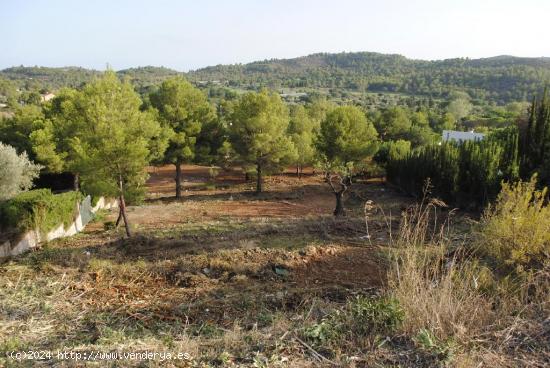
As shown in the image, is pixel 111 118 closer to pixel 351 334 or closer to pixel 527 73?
pixel 351 334

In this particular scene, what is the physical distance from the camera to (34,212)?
12.9 meters

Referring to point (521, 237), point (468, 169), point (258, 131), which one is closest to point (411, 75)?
point (258, 131)

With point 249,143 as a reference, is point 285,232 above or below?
below

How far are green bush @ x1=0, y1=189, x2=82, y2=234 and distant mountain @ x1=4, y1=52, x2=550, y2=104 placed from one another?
137 ft

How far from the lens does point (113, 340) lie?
445cm

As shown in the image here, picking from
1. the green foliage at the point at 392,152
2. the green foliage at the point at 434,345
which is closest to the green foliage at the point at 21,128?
the green foliage at the point at 392,152

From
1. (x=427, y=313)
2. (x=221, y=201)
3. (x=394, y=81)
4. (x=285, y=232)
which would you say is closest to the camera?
(x=427, y=313)

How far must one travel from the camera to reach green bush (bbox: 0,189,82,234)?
12508 millimetres

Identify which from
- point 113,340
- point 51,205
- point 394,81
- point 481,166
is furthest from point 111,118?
point 394,81

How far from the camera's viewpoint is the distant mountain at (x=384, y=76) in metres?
98.7

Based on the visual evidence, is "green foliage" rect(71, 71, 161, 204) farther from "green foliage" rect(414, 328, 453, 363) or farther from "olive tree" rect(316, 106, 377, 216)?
"olive tree" rect(316, 106, 377, 216)

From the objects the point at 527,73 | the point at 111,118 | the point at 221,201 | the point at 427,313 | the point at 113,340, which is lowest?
the point at 221,201

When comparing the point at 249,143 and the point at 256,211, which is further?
the point at 249,143

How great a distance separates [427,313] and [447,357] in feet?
1.49
